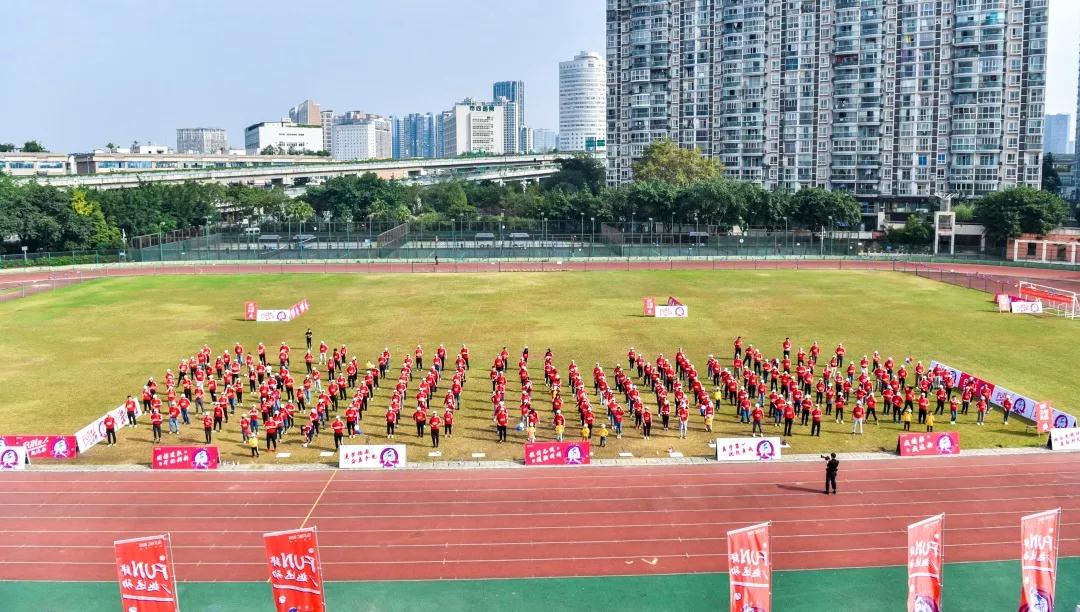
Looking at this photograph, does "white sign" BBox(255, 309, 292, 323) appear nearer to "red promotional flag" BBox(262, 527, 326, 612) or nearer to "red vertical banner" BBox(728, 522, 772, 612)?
"red promotional flag" BBox(262, 527, 326, 612)

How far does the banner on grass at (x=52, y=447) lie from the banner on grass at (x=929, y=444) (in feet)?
80.5

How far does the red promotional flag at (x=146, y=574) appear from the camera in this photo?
12.8 m

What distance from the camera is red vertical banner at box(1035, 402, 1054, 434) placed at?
27.5 metres

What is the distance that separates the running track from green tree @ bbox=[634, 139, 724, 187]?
84688 millimetres

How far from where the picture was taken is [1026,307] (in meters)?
49.7

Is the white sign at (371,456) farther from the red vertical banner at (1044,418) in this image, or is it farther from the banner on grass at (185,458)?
the red vertical banner at (1044,418)

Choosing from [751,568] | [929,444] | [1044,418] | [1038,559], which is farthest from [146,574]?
[1044,418]

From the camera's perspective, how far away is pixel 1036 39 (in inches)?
3787

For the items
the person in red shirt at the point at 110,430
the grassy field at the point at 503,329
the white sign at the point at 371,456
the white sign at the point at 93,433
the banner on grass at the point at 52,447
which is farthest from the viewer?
the grassy field at the point at 503,329

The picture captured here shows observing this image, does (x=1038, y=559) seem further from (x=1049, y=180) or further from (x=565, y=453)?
(x=1049, y=180)

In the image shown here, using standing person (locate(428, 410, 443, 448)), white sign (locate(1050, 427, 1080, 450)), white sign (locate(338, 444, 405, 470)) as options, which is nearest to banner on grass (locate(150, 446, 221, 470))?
white sign (locate(338, 444, 405, 470))

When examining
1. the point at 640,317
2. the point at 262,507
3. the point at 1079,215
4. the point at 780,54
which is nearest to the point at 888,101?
the point at 780,54

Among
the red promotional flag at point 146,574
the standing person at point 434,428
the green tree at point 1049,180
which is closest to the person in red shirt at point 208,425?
the standing person at point 434,428

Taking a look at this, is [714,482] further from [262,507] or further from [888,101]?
[888,101]
